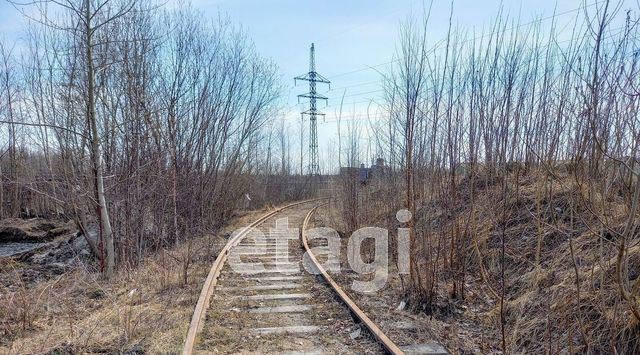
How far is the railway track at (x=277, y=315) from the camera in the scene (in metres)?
4.41

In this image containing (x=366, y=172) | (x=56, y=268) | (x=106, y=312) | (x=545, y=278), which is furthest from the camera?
(x=366, y=172)

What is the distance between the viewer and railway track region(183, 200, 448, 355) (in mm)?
4414

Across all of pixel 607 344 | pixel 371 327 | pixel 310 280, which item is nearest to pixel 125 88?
pixel 310 280

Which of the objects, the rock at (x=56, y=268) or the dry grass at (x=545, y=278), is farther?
the rock at (x=56, y=268)

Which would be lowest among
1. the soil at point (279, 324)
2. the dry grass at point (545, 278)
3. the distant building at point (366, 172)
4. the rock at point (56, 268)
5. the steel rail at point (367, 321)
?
the rock at point (56, 268)

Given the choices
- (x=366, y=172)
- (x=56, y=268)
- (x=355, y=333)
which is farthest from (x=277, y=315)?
(x=366, y=172)

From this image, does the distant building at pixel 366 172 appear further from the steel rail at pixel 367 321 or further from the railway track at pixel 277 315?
the steel rail at pixel 367 321

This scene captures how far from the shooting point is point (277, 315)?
18.0 feet

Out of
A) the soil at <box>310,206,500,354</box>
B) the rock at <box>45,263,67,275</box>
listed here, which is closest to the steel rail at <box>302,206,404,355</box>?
the soil at <box>310,206,500,354</box>

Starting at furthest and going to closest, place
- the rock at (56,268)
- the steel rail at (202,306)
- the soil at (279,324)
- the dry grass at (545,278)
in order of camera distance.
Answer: the rock at (56,268), the soil at (279,324), the steel rail at (202,306), the dry grass at (545,278)

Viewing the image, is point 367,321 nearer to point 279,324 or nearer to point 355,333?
point 355,333

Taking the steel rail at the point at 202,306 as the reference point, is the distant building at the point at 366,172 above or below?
above

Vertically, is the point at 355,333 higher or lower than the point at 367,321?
lower

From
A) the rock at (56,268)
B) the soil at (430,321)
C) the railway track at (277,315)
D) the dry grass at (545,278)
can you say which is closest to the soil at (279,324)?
the railway track at (277,315)
